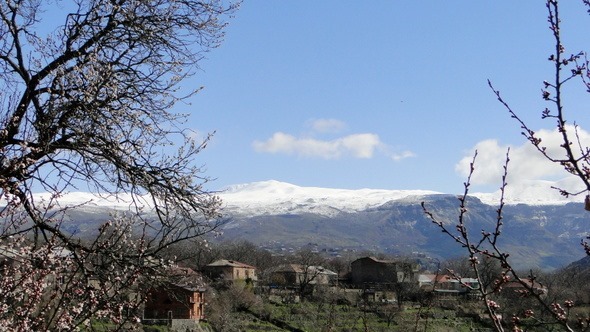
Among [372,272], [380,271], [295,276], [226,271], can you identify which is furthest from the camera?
[372,272]

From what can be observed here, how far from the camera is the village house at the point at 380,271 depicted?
3784 inches

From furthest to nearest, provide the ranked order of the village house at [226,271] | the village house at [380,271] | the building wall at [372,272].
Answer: the building wall at [372,272] < the village house at [380,271] < the village house at [226,271]

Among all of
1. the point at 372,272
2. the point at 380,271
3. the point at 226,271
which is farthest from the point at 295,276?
the point at 380,271

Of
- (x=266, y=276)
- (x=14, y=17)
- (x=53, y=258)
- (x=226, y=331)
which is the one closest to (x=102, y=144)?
(x=53, y=258)

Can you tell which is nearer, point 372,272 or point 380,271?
point 380,271

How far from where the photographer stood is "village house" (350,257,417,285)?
96125mm

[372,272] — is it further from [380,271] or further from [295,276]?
[295,276]

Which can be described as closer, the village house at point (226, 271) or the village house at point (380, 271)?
the village house at point (226, 271)

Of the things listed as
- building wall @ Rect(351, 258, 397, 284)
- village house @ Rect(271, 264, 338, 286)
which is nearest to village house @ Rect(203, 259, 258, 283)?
village house @ Rect(271, 264, 338, 286)

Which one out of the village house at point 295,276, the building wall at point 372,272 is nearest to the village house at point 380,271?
the building wall at point 372,272

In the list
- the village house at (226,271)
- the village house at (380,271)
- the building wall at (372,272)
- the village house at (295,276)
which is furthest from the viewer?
the building wall at (372,272)

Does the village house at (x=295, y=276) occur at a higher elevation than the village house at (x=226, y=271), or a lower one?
lower

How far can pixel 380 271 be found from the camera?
A: 99562mm

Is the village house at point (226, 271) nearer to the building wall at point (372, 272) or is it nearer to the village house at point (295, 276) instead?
the village house at point (295, 276)
